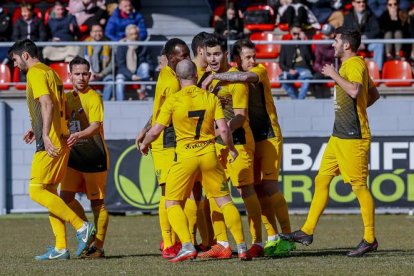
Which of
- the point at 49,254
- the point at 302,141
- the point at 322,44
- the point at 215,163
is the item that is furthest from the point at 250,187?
the point at 322,44

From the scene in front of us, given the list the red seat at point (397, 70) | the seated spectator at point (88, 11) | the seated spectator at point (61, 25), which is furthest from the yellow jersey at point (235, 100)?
the seated spectator at point (88, 11)

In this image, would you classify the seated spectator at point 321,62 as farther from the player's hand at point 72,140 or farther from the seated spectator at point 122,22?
the player's hand at point 72,140

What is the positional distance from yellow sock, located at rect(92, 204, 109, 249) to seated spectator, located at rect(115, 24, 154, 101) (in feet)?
24.7

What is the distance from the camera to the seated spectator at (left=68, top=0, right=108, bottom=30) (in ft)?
70.6

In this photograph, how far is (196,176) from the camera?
1059cm

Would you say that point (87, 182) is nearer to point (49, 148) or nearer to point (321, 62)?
point (49, 148)

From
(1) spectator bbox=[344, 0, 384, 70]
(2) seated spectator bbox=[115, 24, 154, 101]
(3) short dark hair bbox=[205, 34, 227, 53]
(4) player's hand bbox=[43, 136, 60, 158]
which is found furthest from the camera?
(1) spectator bbox=[344, 0, 384, 70]

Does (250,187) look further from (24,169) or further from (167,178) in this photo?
(24,169)

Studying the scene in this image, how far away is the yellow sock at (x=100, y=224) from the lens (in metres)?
11.7

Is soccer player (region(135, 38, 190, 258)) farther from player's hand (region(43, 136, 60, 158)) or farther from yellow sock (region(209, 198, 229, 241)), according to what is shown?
player's hand (region(43, 136, 60, 158))

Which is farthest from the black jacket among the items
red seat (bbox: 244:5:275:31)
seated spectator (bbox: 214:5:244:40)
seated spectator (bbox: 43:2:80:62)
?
seated spectator (bbox: 43:2:80:62)

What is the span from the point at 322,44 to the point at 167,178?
9359 millimetres

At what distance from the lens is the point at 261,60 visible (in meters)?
21.0

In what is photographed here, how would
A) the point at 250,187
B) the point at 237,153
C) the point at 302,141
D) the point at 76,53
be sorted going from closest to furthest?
the point at 237,153 → the point at 250,187 → the point at 302,141 → the point at 76,53
